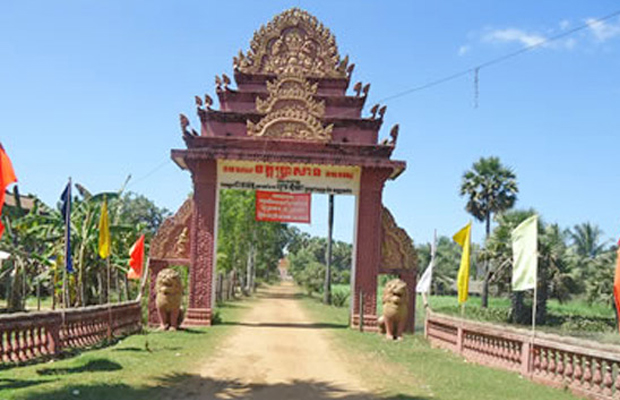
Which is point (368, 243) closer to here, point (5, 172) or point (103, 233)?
point (103, 233)

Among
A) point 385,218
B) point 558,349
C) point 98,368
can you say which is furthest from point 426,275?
point 98,368

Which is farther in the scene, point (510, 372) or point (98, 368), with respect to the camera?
point (510, 372)

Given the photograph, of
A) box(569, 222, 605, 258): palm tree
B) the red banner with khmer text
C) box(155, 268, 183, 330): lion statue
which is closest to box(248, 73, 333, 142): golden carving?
the red banner with khmer text

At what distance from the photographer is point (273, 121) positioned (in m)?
17.4

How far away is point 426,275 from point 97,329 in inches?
360

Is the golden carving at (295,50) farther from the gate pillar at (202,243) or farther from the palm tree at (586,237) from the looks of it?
the palm tree at (586,237)

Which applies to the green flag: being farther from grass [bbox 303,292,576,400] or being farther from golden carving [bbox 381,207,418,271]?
golden carving [bbox 381,207,418,271]

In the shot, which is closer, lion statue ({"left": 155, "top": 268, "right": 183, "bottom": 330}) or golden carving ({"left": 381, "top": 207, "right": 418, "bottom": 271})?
lion statue ({"left": 155, "top": 268, "right": 183, "bottom": 330})

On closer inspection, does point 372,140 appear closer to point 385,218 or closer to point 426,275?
point 385,218

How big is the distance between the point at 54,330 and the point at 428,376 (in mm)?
6618

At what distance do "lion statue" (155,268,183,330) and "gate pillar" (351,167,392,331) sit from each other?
211 inches

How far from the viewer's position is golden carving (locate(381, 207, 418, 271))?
1758 cm

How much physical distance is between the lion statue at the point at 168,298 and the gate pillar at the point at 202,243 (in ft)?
4.91

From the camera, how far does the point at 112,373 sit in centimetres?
862
